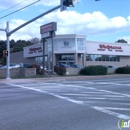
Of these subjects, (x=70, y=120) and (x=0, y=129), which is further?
(x=70, y=120)

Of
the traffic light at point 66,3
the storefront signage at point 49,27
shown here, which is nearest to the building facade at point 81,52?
the storefront signage at point 49,27

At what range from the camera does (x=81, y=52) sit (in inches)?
2165

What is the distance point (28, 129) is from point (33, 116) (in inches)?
61.0

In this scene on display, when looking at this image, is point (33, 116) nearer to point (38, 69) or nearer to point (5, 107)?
point (5, 107)

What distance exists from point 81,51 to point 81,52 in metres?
0.21

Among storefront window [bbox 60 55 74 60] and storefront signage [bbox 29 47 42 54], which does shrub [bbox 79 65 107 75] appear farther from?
storefront signage [bbox 29 47 42 54]

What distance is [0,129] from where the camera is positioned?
23.2 ft

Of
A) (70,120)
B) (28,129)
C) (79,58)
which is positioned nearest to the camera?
(28,129)

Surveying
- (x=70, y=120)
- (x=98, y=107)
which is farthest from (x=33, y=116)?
(x=98, y=107)

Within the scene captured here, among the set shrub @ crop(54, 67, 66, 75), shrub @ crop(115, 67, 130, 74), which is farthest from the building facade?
shrub @ crop(115, 67, 130, 74)

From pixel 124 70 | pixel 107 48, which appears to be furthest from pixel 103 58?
pixel 124 70

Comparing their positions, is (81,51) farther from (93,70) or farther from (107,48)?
(93,70)

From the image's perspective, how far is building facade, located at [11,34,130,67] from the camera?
54.6 metres

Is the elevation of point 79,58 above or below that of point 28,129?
above
